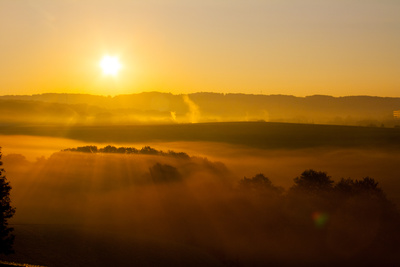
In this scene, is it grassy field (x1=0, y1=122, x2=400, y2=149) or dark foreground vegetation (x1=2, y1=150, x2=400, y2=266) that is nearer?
dark foreground vegetation (x1=2, y1=150, x2=400, y2=266)

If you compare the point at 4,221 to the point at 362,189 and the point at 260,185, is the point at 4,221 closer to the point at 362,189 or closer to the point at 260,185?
the point at 362,189

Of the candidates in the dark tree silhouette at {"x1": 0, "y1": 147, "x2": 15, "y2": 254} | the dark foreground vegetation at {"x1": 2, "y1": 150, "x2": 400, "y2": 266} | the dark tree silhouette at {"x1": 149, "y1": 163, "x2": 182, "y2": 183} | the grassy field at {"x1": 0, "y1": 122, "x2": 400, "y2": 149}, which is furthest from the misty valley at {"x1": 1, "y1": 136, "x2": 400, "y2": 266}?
the grassy field at {"x1": 0, "y1": 122, "x2": 400, "y2": 149}

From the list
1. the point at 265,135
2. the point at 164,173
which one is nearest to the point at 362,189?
the point at 164,173

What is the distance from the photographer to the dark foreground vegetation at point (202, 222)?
171ft

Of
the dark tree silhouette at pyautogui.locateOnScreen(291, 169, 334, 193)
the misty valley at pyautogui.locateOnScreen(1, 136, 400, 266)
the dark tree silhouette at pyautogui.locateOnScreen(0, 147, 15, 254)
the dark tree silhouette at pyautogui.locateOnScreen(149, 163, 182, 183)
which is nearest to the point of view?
the dark tree silhouette at pyautogui.locateOnScreen(0, 147, 15, 254)

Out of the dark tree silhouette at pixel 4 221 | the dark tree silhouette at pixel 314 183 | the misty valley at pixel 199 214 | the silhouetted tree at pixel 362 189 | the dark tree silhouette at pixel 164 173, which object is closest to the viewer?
the dark tree silhouette at pixel 4 221

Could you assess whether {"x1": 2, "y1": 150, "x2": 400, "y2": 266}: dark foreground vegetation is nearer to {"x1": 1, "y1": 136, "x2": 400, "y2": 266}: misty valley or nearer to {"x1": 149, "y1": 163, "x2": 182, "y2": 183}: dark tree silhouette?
{"x1": 1, "y1": 136, "x2": 400, "y2": 266}: misty valley

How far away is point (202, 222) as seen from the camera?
240 feet

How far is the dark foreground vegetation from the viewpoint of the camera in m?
52.1

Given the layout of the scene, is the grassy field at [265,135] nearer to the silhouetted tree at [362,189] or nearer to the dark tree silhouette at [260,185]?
the dark tree silhouette at [260,185]

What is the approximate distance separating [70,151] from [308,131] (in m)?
81.4

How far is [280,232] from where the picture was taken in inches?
2670

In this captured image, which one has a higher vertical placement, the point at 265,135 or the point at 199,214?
the point at 265,135

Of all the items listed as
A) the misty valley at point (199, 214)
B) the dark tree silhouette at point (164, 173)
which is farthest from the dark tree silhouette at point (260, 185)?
the dark tree silhouette at point (164, 173)
